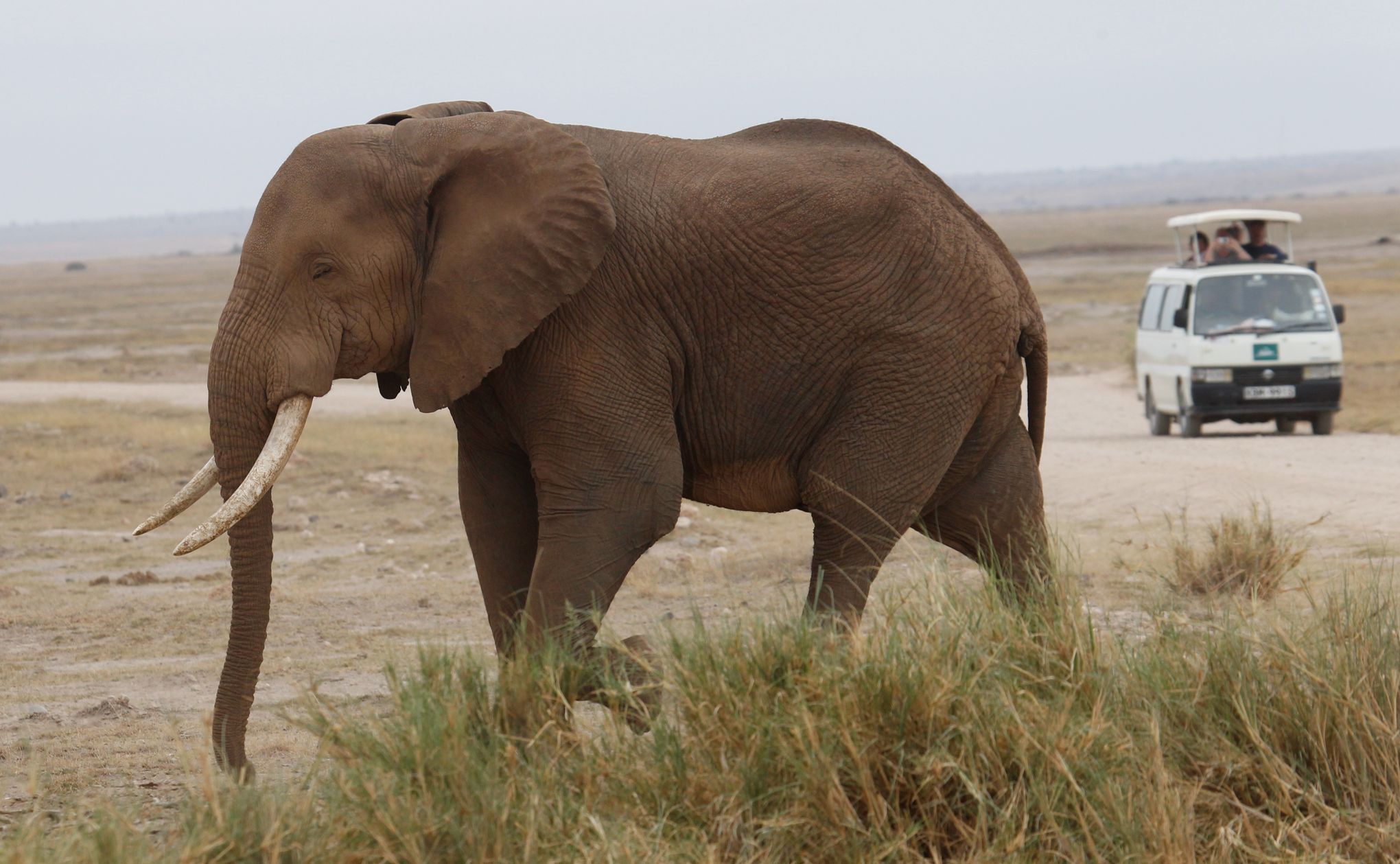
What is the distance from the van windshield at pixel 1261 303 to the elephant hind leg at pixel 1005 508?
12.6 m

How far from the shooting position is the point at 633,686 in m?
5.79

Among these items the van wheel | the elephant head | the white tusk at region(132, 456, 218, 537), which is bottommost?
the van wheel

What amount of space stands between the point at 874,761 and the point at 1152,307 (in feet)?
55.0

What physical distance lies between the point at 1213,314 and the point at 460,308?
14.7 m

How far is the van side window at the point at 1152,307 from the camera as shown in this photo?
20578 millimetres

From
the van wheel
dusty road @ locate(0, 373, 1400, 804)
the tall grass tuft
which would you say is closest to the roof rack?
the van wheel

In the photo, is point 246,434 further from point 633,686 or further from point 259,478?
point 633,686

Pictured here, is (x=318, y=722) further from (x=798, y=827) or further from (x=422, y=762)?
(x=798, y=827)

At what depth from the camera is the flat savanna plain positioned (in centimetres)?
751

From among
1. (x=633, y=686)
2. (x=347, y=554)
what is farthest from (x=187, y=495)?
(x=347, y=554)

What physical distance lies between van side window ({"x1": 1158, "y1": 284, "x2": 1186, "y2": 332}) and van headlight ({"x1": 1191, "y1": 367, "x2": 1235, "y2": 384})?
36.5 inches

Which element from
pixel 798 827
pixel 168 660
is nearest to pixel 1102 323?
pixel 168 660

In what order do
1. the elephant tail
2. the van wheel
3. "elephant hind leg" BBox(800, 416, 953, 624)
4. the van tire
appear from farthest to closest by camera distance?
the van wheel
the van tire
the elephant tail
"elephant hind leg" BBox(800, 416, 953, 624)

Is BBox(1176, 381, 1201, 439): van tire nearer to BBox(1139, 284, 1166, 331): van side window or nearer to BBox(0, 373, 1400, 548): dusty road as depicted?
BBox(0, 373, 1400, 548): dusty road
